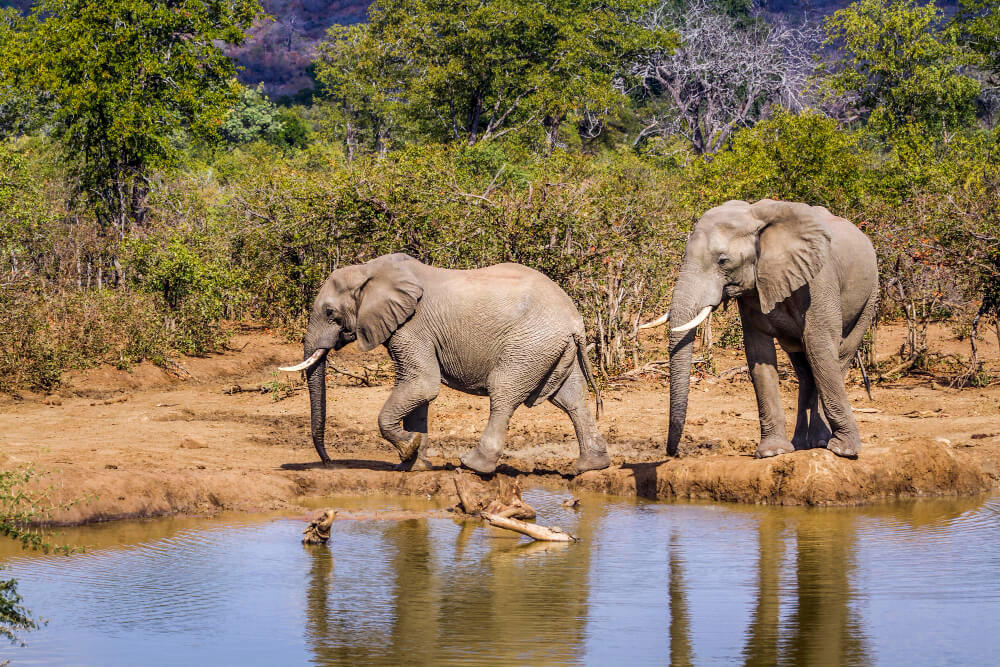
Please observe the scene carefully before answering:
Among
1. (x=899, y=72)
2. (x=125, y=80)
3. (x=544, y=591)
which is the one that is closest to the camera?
(x=544, y=591)

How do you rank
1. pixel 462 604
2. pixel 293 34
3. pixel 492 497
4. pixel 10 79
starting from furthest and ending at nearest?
pixel 293 34 < pixel 10 79 < pixel 492 497 < pixel 462 604

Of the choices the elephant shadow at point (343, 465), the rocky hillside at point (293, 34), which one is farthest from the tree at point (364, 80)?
the rocky hillside at point (293, 34)

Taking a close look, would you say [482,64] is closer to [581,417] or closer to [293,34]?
[581,417]

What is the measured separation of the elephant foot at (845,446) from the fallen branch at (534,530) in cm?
272

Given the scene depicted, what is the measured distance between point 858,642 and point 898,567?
173 centimetres

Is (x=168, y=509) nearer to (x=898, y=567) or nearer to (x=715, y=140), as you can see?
(x=898, y=567)

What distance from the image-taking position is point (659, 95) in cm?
5875

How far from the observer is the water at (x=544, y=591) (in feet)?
22.6

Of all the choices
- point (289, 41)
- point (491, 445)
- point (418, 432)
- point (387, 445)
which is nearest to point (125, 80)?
point (387, 445)

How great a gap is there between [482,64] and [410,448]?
1062 inches

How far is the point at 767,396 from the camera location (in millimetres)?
10828

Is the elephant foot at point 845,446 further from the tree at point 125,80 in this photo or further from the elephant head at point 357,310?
the tree at point 125,80

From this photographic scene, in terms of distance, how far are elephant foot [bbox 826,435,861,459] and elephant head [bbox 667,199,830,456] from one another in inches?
53.6

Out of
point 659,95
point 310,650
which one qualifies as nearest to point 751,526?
point 310,650
